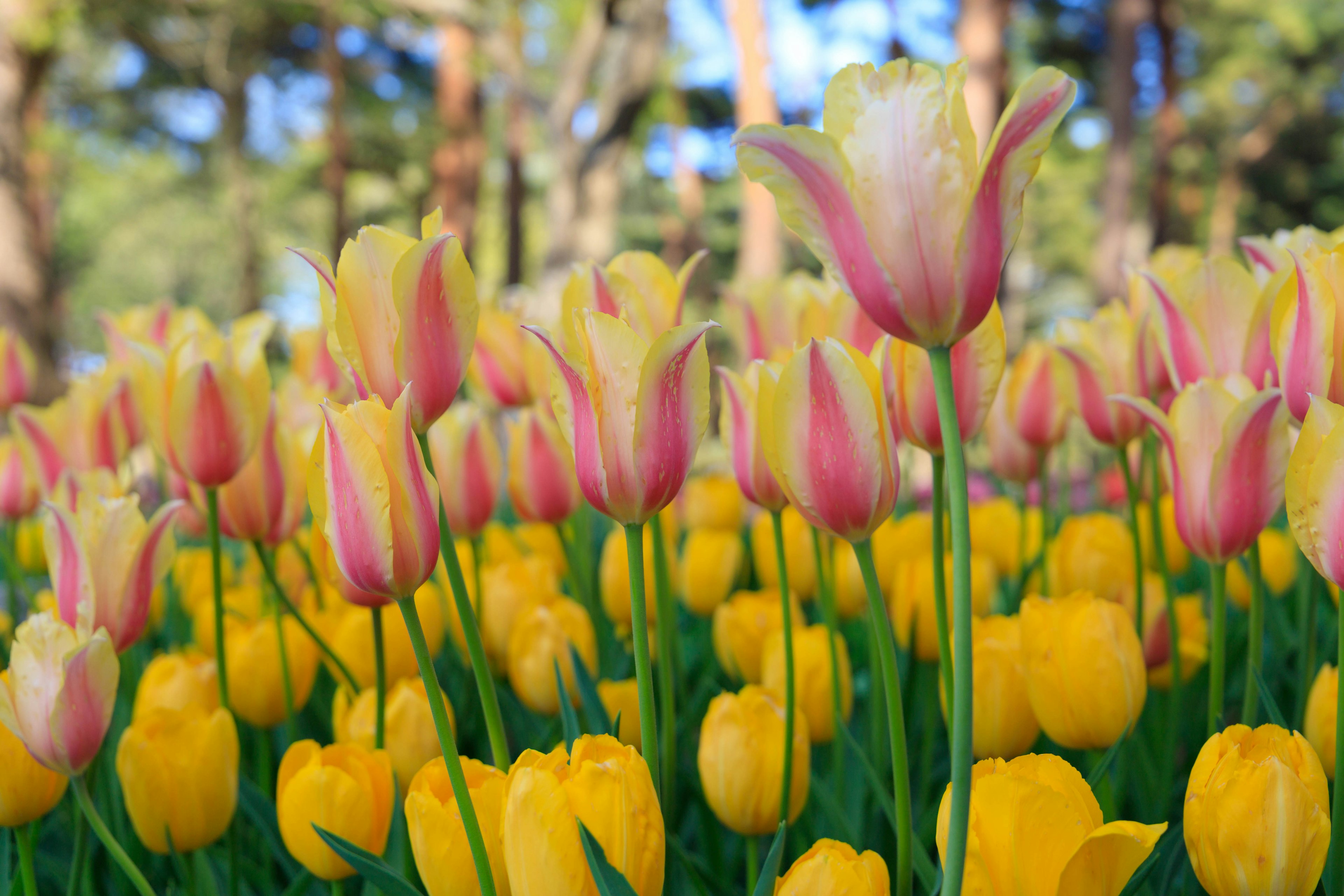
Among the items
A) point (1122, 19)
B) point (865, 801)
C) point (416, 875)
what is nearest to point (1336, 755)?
point (865, 801)

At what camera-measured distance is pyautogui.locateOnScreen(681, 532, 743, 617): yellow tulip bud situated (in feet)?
4.62

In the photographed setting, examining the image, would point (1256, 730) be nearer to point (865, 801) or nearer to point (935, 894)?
point (935, 894)

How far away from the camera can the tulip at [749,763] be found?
0.76 metres

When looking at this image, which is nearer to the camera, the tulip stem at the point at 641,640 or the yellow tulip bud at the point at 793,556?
the tulip stem at the point at 641,640

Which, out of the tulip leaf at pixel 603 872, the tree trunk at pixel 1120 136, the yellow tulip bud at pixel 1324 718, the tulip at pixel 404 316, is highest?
the tree trunk at pixel 1120 136

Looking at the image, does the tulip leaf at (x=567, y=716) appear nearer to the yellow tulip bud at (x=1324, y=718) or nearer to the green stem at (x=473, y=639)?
the green stem at (x=473, y=639)

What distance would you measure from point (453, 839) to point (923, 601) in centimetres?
69

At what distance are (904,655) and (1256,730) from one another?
0.55m

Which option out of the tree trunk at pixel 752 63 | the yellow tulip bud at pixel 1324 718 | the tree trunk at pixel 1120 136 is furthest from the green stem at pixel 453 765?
the tree trunk at pixel 1120 136

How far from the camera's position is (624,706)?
37.4 inches

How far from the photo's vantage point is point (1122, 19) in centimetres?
962

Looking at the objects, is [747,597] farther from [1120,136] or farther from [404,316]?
[1120,136]

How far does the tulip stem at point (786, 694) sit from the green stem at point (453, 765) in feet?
0.93

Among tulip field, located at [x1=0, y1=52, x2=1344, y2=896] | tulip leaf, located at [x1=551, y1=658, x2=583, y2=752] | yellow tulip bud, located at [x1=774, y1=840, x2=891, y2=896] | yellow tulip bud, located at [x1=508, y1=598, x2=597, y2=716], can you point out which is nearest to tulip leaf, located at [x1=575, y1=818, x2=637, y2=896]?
tulip field, located at [x1=0, y1=52, x2=1344, y2=896]
